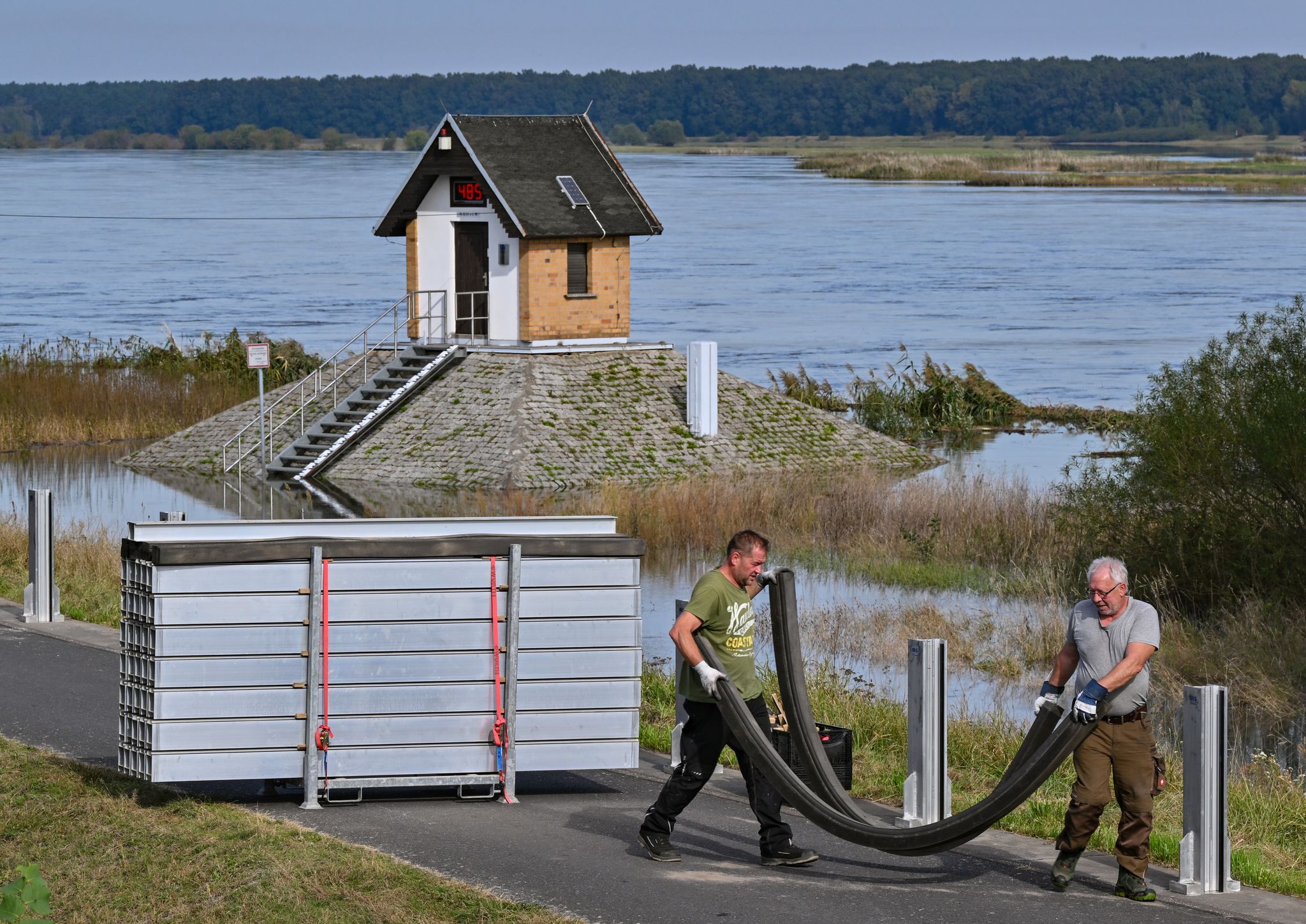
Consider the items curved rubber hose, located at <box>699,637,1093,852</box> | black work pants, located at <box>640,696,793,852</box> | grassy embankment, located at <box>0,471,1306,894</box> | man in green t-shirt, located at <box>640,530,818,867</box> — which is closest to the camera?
curved rubber hose, located at <box>699,637,1093,852</box>

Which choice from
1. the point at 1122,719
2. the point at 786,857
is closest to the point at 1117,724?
the point at 1122,719

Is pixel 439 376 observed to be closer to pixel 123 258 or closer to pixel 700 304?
pixel 700 304

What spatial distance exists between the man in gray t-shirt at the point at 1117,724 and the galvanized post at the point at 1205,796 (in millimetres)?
218

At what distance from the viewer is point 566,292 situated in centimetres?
3991

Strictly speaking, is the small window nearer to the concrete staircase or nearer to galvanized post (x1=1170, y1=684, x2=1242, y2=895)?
the concrete staircase

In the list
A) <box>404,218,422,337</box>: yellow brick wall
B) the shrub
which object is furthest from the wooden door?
the shrub

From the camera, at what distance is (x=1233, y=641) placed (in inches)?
835

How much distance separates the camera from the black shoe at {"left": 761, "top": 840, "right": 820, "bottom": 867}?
35.6 ft

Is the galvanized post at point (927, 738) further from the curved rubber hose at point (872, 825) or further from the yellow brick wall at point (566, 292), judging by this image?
the yellow brick wall at point (566, 292)

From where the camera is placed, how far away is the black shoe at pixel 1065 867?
10.4 m

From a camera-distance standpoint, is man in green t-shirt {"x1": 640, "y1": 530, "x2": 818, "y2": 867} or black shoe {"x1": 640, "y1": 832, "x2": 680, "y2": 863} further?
black shoe {"x1": 640, "y1": 832, "x2": 680, "y2": 863}

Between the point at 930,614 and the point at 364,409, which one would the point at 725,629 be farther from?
the point at 364,409

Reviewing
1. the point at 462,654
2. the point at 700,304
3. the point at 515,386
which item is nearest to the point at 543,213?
the point at 515,386

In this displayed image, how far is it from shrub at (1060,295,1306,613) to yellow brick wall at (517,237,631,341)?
56.5ft
